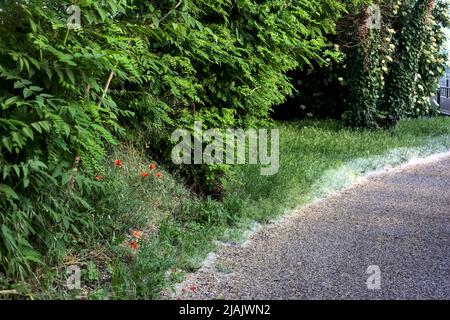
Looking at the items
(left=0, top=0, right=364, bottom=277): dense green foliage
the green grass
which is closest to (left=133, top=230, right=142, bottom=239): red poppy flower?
the green grass

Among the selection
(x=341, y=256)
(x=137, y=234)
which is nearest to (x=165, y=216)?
(x=137, y=234)

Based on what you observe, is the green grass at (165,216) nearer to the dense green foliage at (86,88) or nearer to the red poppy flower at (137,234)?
the red poppy flower at (137,234)

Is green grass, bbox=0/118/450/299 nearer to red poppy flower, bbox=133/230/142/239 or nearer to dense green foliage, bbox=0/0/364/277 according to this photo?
red poppy flower, bbox=133/230/142/239

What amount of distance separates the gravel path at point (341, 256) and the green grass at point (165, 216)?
7.8 inches

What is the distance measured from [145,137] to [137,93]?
729mm

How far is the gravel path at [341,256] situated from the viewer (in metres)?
4.15

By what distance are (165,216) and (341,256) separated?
156cm

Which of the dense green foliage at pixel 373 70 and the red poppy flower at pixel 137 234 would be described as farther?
the dense green foliage at pixel 373 70

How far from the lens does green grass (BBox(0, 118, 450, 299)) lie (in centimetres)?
377

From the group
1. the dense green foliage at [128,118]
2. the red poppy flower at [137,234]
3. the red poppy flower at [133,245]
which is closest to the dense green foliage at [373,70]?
the dense green foliage at [128,118]

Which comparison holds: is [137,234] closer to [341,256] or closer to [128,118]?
[128,118]

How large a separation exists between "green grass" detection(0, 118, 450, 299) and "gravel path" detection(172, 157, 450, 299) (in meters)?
0.20

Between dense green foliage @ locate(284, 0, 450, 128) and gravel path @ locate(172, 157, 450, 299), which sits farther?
dense green foliage @ locate(284, 0, 450, 128)

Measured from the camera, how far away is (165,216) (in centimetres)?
511
